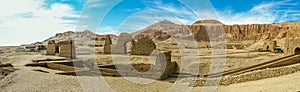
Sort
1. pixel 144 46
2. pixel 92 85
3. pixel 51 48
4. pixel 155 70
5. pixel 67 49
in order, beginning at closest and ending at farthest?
1. pixel 92 85
2. pixel 155 70
3. pixel 144 46
4. pixel 67 49
5. pixel 51 48

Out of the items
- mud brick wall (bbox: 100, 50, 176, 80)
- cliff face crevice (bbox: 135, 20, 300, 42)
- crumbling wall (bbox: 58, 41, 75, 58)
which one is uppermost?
cliff face crevice (bbox: 135, 20, 300, 42)

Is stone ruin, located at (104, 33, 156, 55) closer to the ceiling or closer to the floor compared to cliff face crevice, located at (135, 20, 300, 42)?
closer to the floor

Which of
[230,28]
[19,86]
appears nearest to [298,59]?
[19,86]

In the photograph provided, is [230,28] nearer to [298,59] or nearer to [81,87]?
[298,59]

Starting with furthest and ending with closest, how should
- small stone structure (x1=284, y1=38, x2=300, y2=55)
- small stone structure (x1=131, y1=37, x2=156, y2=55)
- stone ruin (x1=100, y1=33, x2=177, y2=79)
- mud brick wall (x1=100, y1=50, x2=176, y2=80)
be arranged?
small stone structure (x1=131, y1=37, x2=156, y2=55), small stone structure (x1=284, y1=38, x2=300, y2=55), stone ruin (x1=100, y1=33, x2=177, y2=79), mud brick wall (x1=100, y1=50, x2=176, y2=80)

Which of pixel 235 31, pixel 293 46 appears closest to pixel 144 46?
pixel 293 46

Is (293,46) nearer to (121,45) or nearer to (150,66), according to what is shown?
(150,66)

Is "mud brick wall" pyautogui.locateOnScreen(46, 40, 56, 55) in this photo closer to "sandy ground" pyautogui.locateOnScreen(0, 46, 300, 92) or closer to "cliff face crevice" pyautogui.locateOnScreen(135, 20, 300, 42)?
"sandy ground" pyautogui.locateOnScreen(0, 46, 300, 92)

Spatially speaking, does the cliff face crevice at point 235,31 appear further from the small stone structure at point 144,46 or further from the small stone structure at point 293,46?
the small stone structure at point 293,46

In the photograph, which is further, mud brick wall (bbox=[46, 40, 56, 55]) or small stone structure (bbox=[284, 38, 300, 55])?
mud brick wall (bbox=[46, 40, 56, 55])

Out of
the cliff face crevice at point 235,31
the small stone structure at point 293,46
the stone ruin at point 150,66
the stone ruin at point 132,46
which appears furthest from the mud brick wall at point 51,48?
the cliff face crevice at point 235,31

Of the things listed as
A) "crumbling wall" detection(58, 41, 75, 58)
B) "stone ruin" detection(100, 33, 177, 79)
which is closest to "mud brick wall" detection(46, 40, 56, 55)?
"crumbling wall" detection(58, 41, 75, 58)

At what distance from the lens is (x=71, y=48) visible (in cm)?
2697

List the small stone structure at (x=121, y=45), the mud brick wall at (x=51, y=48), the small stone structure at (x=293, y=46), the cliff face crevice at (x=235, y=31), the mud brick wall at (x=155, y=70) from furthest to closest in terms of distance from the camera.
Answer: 1. the cliff face crevice at (x=235, y=31)
2. the small stone structure at (x=121, y=45)
3. the mud brick wall at (x=51, y=48)
4. the small stone structure at (x=293, y=46)
5. the mud brick wall at (x=155, y=70)
